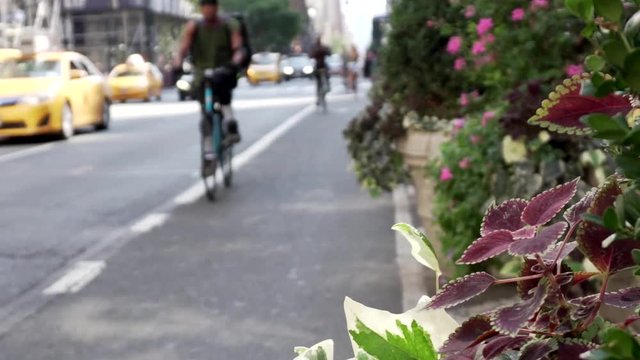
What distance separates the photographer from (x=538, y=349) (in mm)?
1023

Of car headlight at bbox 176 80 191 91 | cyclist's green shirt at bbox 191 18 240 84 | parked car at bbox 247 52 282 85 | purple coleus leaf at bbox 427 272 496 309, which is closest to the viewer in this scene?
purple coleus leaf at bbox 427 272 496 309

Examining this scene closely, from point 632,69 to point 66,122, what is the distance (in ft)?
63.6

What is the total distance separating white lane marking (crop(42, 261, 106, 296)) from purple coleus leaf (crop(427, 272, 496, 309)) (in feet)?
18.4

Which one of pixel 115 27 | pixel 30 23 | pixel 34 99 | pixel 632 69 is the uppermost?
pixel 632 69

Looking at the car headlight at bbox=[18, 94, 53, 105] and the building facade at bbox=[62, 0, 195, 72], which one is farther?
the building facade at bbox=[62, 0, 195, 72]

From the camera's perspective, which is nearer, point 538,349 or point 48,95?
point 538,349

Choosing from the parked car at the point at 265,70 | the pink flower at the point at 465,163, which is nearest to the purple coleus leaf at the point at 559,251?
the pink flower at the point at 465,163

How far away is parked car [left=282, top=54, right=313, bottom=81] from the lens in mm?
65562

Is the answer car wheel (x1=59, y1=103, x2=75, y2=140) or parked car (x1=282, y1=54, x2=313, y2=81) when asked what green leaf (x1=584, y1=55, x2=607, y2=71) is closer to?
car wheel (x1=59, y1=103, x2=75, y2=140)

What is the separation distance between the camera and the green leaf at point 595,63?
85cm

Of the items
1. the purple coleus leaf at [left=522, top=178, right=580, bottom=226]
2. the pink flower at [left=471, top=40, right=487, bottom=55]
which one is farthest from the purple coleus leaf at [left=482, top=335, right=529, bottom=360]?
the pink flower at [left=471, top=40, right=487, bottom=55]

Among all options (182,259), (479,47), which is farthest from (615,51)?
(182,259)

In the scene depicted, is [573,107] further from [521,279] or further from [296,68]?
[296,68]

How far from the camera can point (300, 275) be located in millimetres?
6809
